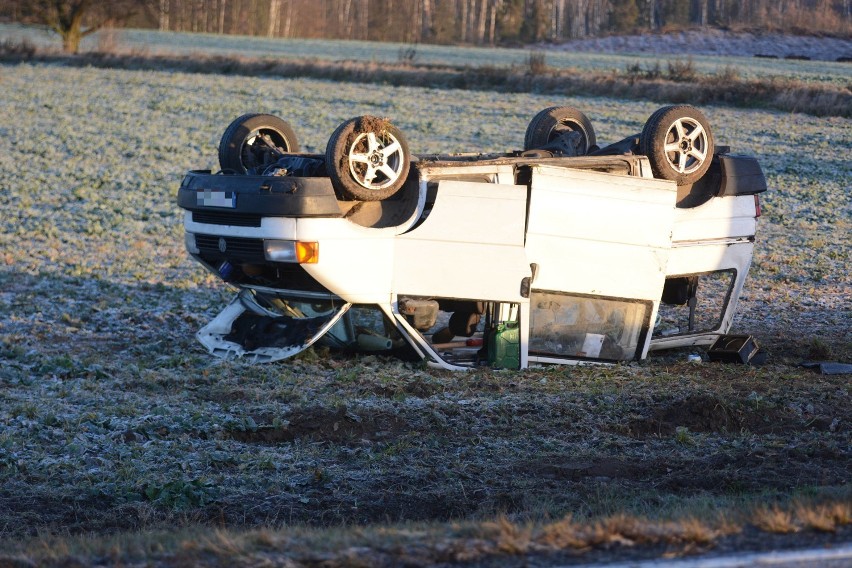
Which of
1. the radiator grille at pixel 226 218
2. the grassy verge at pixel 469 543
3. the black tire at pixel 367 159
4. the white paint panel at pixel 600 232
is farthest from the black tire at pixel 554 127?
the grassy verge at pixel 469 543

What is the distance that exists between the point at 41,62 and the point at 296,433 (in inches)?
1791

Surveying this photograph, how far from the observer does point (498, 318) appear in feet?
29.7

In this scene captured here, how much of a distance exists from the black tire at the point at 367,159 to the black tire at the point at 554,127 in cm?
214

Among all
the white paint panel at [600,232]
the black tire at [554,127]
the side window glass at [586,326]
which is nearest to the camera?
the white paint panel at [600,232]

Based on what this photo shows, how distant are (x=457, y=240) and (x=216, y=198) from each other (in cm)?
189

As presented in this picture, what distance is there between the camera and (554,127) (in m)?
10.6

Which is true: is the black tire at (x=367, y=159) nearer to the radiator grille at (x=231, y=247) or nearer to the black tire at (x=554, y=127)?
the radiator grille at (x=231, y=247)

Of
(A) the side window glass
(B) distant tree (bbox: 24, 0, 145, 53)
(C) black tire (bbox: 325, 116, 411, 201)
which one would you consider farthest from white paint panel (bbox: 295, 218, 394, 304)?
(B) distant tree (bbox: 24, 0, 145, 53)

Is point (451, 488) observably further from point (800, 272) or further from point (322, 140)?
point (322, 140)

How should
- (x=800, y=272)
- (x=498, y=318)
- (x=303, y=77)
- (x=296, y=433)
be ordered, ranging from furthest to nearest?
(x=303, y=77) → (x=800, y=272) → (x=498, y=318) → (x=296, y=433)

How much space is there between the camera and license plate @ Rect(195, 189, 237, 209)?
8531 mm

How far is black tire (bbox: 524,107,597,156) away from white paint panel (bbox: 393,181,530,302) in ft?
6.04

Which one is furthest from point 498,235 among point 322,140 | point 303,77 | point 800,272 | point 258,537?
point 303,77

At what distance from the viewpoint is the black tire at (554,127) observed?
10547mm
